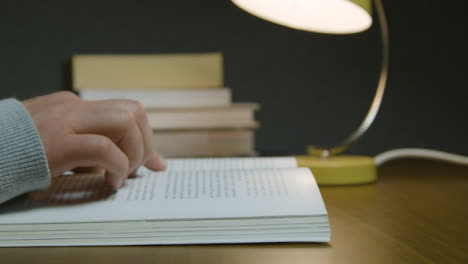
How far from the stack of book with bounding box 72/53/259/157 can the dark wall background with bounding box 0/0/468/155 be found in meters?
0.17

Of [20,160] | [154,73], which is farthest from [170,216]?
[154,73]

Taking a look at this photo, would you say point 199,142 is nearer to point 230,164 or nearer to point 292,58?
point 230,164

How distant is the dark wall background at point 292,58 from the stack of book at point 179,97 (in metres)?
0.17

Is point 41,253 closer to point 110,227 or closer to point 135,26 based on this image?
→ point 110,227

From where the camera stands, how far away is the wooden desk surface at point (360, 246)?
0.34m

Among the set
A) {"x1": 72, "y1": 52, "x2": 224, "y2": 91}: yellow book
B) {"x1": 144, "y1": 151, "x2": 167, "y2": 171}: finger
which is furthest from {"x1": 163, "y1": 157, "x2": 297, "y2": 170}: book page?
{"x1": 72, "y1": 52, "x2": 224, "y2": 91}: yellow book

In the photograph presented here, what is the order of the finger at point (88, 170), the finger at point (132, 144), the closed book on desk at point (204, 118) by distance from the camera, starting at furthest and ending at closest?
the closed book on desk at point (204, 118), the finger at point (88, 170), the finger at point (132, 144)

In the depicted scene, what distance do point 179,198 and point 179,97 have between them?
0.47 meters

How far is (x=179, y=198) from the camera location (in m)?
0.42

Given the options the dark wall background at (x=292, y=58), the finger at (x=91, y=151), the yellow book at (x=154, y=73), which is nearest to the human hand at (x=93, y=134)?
the finger at (x=91, y=151)

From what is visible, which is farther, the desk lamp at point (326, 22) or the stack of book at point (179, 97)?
the stack of book at point (179, 97)

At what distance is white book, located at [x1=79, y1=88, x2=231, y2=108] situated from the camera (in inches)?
33.3

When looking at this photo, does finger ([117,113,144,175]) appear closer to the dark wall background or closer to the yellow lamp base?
the yellow lamp base

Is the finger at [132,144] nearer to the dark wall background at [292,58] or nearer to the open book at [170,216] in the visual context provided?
the open book at [170,216]
